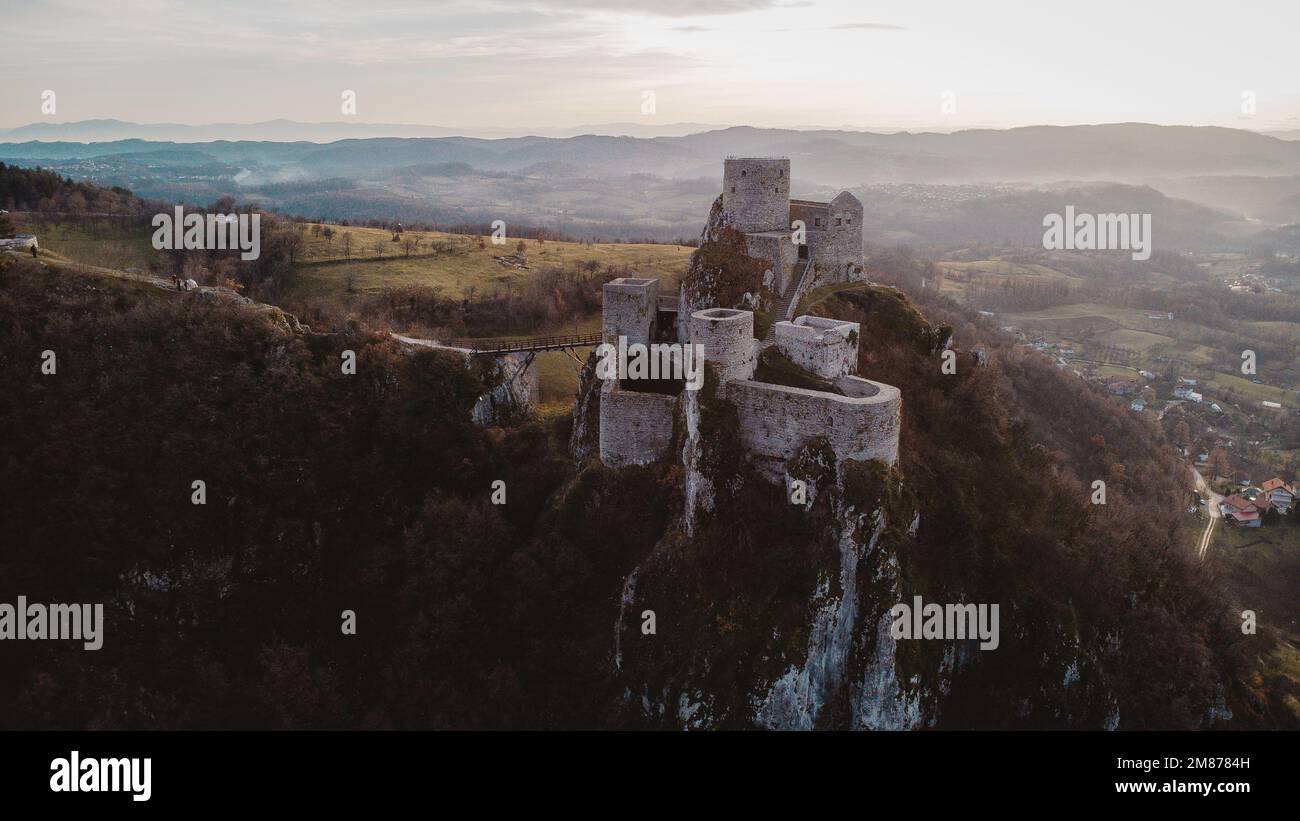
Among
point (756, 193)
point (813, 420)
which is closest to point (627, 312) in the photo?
point (756, 193)

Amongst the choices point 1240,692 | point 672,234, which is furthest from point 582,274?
point 672,234

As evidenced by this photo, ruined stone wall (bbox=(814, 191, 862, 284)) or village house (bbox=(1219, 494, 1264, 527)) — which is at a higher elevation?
ruined stone wall (bbox=(814, 191, 862, 284))

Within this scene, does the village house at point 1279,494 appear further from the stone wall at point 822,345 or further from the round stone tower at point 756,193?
the round stone tower at point 756,193

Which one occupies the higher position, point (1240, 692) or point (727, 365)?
point (727, 365)

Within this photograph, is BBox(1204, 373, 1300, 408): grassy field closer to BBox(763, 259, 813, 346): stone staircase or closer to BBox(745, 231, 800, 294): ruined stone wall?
BBox(763, 259, 813, 346): stone staircase

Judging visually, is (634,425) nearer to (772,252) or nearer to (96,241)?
(772,252)

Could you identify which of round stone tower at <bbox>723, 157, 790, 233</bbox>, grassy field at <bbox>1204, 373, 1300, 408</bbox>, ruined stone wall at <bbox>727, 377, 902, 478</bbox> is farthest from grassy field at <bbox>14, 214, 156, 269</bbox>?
grassy field at <bbox>1204, 373, 1300, 408</bbox>

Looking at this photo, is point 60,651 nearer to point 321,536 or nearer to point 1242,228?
point 321,536
